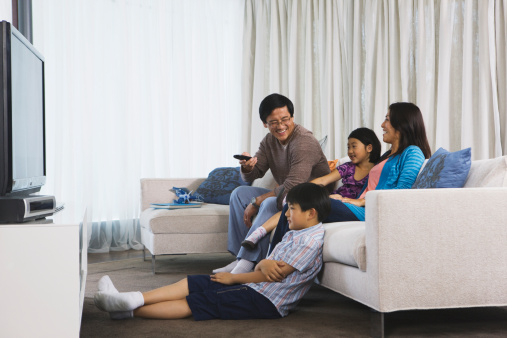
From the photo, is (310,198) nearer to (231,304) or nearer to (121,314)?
(231,304)

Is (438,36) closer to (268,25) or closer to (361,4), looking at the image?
(361,4)

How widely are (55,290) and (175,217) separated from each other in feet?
6.06

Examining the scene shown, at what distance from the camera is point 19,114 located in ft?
6.63

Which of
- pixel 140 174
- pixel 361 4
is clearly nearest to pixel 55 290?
pixel 140 174

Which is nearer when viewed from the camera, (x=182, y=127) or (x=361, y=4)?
(x=361, y=4)

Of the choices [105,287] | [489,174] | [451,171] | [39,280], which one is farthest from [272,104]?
[39,280]

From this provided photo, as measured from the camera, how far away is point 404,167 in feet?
8.57

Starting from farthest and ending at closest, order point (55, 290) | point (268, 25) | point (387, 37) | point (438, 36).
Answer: point (268, 25) < point (387, 37) < point (438, 36) < point (55, 290)

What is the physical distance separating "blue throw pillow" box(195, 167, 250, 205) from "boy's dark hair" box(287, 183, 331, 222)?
1.65 meters

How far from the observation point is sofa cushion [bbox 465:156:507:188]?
2.16m

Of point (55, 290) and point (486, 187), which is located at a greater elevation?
point (486, 187)

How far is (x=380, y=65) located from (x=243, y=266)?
2.32 m

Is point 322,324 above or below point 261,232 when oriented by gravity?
below

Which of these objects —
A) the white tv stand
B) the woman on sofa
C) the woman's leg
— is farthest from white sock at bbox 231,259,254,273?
the white tv stand
